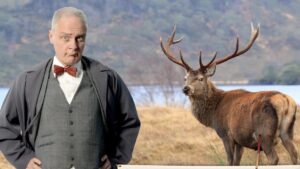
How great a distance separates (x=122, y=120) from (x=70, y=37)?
38 cm

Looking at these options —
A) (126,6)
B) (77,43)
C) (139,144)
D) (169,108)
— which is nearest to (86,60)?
(77,43)

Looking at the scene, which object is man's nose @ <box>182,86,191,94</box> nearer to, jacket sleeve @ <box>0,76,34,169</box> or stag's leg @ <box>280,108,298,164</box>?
stag's leg @ <box>280,108,298,164</box>

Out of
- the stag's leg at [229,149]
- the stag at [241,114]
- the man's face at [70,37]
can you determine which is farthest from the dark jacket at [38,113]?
the stag's leg at [229,149]

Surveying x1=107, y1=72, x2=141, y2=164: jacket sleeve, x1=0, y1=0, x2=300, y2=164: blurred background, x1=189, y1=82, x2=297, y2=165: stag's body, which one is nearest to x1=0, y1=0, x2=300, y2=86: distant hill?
x1=0, y1=0, x2=300, y2=164: blurred background

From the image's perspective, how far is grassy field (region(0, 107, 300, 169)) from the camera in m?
11.7

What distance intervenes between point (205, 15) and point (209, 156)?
102 feet

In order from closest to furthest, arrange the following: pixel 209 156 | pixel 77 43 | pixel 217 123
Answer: pixel 77 43 < pixel 217 123 < pixel 209 156

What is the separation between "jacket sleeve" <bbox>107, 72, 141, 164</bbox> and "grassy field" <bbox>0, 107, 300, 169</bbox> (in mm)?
6617

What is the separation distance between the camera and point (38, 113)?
3545mm

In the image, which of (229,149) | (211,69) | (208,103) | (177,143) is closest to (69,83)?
(229,149)

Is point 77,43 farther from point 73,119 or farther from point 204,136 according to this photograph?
point 204,136

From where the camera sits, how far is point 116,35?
42562 millimetres

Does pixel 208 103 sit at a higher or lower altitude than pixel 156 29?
higher

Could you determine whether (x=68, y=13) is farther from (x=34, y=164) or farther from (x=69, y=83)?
(x=34, y=164)
